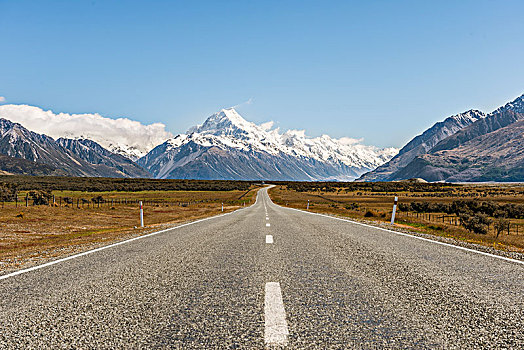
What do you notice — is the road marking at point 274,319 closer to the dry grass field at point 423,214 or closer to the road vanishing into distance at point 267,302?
the road vanishing into distance at point 267,302

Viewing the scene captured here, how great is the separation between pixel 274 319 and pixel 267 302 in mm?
622

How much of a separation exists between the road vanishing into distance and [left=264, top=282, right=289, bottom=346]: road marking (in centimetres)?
1

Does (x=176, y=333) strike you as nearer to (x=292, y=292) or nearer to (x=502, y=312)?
(x=292, y=292)

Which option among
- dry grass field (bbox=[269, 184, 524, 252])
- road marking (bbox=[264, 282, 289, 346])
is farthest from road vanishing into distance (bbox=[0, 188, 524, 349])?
dry grass field (bbox=[269, 184, 524, 252])

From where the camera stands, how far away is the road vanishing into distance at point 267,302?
3.70 metres

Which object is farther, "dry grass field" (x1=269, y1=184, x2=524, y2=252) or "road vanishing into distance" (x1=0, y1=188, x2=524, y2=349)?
"dry grass field" (x1=269, y1=184, x2=524, y2=252)

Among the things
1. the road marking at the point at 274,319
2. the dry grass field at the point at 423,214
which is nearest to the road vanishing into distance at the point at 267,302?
the road marking at the point at 274,319

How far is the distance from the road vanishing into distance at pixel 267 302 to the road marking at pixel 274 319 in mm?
13

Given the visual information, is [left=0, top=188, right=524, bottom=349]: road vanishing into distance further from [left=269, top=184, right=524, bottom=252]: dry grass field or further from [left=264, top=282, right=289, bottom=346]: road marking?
[left=269, top=184, right=524, bottom=252]: dry grass field

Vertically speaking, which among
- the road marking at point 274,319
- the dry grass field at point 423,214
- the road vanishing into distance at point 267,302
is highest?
the road marking at point 274,319

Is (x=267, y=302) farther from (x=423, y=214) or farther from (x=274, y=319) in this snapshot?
(x=423, y=214)

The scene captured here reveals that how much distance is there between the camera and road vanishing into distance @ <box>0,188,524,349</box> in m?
3.70

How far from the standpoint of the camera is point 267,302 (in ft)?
15.7

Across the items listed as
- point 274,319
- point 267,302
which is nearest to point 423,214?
point 267,302
